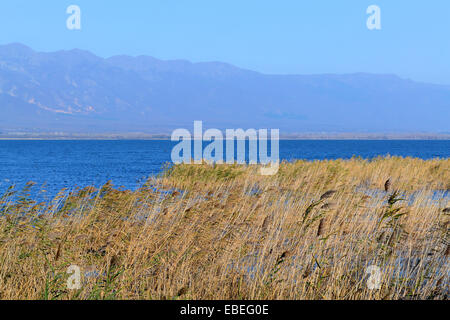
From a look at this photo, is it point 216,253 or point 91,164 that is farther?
point 91,164

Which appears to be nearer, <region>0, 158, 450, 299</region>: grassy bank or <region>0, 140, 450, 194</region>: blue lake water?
<region>0, 158, 450, 299</region>: grassy bank

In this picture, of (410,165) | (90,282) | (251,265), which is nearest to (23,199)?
(90,282)

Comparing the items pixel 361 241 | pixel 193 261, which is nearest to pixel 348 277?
pixel 361 241

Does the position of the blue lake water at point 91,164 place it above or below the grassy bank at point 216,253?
below

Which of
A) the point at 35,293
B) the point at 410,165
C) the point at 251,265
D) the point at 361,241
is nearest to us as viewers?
the point at 35,293

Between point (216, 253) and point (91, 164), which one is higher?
point (216, 253)

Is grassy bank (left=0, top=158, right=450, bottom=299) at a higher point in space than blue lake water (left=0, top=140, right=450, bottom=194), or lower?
higher

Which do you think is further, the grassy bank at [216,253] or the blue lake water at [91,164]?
the blue lake water at [91,164]

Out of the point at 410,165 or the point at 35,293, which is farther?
the point at 410,165
